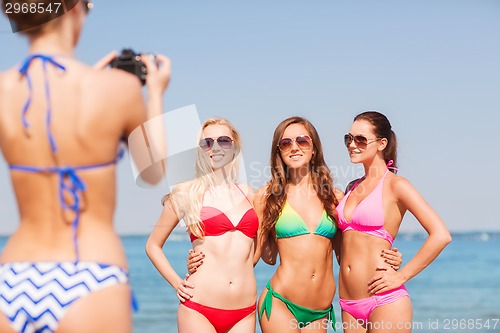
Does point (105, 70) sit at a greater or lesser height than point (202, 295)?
greater

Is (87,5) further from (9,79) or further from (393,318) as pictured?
(393,318)

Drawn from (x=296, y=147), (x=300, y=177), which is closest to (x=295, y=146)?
(x=296, y=147)

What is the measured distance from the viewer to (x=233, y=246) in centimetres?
601

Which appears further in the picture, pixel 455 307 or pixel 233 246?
pixel 455 307

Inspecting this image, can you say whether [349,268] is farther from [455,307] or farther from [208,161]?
[455,307]

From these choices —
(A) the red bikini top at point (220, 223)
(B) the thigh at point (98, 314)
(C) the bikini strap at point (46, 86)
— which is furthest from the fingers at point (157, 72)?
(A) the red bikini top at point (220, 223)

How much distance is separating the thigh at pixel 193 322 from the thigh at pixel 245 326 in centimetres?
19

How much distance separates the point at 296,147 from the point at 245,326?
1663 mm

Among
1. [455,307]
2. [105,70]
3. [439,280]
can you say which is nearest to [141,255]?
[439,280]

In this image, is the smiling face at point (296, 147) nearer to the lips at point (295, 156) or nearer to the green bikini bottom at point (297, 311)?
the lips at point (295, 156)

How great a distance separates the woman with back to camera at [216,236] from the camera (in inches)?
232

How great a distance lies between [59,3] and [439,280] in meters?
29.1

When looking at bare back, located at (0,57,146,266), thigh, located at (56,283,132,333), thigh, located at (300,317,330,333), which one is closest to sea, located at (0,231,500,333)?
thigh, located at (300,317,330,333)

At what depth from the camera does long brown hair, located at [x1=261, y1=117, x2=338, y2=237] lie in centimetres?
630
